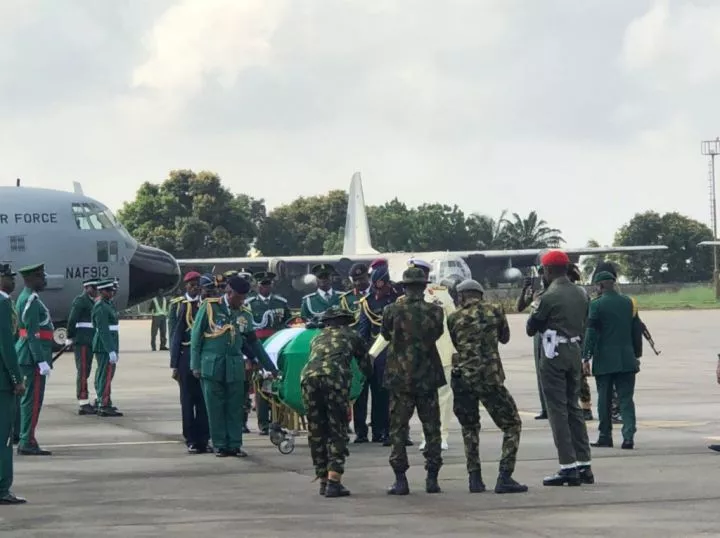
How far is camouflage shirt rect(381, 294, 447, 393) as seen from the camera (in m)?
11.6

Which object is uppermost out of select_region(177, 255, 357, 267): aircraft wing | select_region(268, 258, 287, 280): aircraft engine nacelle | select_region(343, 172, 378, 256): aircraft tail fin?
select_region(343, 172, 378, 256): aircraft tail fin

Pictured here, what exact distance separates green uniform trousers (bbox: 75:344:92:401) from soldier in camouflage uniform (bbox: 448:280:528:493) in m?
8.99

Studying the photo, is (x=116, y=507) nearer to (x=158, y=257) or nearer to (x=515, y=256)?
(x=158, y=257)

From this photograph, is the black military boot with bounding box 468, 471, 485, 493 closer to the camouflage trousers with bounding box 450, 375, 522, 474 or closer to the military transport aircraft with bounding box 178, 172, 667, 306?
the camouflage trousers with bounding box 450, 375, 522, 474

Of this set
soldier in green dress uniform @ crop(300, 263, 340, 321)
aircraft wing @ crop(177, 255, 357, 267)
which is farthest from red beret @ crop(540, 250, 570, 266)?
aircraft wing @ crop(177, 255, 357, 267)

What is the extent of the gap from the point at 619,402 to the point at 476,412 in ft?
11.2

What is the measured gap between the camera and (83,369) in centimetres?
1978

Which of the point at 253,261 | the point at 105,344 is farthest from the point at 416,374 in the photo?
the point at 253,261

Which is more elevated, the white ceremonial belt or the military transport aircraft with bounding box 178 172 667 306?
the military transport aircraft with bounding box 178 172 667 306

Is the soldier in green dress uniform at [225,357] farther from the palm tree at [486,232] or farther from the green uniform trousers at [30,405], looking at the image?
the palm tree at [486,232]

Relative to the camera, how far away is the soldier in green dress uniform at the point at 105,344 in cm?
1928

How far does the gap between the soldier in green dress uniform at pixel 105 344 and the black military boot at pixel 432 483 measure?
8.49 metres

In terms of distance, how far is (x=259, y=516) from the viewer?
34.2ft

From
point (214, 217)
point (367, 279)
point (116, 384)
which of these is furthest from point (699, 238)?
point (367, 279)
